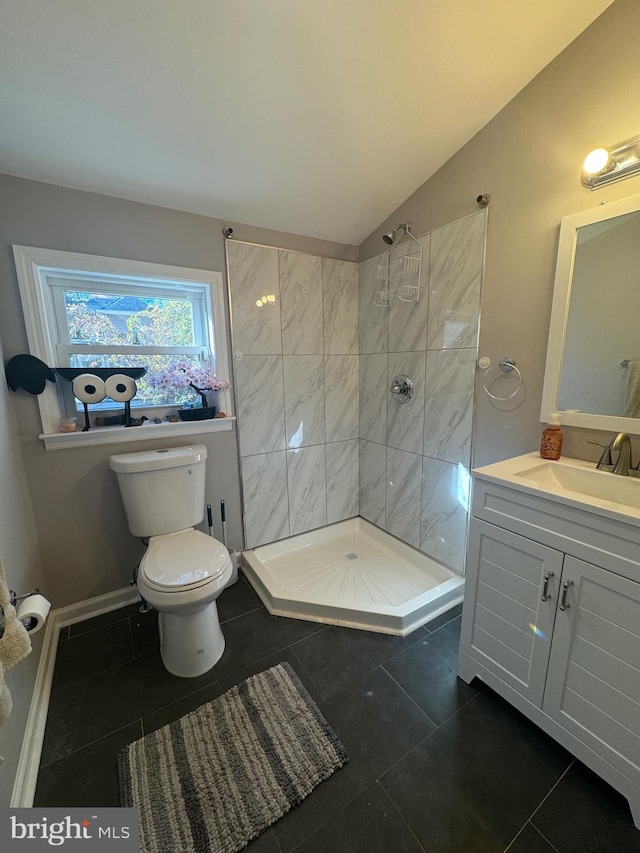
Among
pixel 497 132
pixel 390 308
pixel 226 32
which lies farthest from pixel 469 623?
pixel 226 32

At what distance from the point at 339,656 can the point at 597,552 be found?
1137mm

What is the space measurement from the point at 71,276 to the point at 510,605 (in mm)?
2413

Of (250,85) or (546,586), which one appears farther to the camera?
(250,85)

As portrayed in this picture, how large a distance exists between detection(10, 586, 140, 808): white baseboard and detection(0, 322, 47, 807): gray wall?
47 millimetres

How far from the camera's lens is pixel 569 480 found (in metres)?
1.35

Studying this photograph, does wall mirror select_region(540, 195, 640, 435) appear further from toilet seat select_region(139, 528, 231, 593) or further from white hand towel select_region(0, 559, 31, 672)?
white hand towel select_region(0, 559, 31, 672)

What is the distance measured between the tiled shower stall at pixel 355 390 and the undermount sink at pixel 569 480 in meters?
0.47

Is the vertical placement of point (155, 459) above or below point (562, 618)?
above

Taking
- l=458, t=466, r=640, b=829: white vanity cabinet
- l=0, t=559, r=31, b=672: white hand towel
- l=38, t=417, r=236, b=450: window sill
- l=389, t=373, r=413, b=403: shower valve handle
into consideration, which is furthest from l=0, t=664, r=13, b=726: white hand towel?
l=389, t=373, r=413, b=403: shower valve handle

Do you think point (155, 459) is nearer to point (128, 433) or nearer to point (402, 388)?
point (128, 433)

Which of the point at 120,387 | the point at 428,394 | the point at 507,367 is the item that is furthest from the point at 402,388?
the point at 120,387

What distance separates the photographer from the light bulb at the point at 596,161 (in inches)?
46.8

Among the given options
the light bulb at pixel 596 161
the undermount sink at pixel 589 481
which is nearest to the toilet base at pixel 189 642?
the undermount sink at pixel 589 481

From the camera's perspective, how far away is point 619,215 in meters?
1.22
